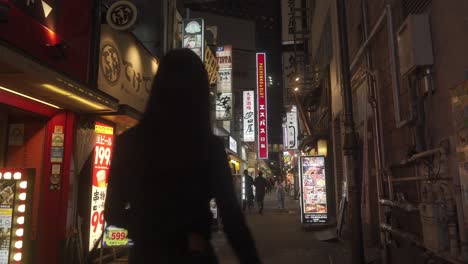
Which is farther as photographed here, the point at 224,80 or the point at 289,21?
the point at 289,21

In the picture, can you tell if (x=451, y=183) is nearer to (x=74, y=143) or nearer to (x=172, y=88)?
(x=172, y=88)

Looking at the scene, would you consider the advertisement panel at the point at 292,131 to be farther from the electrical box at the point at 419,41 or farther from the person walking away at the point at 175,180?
the person walking away at the point at 175,180

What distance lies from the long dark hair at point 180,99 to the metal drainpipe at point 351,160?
18.5ft

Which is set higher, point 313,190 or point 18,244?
point 313,190

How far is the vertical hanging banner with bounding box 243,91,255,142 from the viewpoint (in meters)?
27.0

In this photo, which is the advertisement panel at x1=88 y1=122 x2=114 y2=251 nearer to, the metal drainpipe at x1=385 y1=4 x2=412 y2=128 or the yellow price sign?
the yellow price sign

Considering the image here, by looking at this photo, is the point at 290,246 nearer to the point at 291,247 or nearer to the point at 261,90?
the point at 291,247

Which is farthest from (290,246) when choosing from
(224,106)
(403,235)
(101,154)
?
(224,106)

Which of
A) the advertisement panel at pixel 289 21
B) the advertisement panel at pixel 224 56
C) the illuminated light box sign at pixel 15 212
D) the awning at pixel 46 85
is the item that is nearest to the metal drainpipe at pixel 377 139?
the awning at pixel 46 85

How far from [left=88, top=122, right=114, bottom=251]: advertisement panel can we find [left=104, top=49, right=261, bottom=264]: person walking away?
251 inches

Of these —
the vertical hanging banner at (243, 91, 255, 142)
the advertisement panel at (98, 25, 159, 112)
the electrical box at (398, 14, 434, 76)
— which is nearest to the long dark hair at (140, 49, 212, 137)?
the electrical box at (398, 14, 434, 76)

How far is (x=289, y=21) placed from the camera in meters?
23.4

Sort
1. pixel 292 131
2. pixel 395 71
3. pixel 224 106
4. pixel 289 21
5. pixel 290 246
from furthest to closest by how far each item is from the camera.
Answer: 1. pixel 292 131
2. pixel 289 21
3. pixel 224 106
4. pixel 290 246
5. pixel 395 71

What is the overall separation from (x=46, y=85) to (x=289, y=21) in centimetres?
2011
